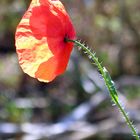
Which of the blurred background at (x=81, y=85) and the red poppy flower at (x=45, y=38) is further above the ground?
the blurred background at (x=81, y=85)

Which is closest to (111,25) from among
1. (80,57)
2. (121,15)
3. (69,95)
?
(121,15)

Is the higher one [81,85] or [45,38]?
[81,85]

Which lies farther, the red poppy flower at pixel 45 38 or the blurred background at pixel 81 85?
the blurred background at pixel 81 85

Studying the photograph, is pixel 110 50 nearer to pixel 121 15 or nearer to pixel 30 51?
pixel 121 15

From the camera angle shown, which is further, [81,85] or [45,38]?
[81,85]
